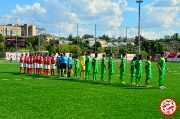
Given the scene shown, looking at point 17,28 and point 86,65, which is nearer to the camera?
point 86,65

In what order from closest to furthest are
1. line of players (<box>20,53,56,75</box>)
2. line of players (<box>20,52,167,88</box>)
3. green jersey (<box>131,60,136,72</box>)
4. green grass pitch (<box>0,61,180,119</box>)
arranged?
green grass pitch (<box>0,61,180,119</box>)
line of players (<box>20,52,167,88</box>)
green jersey (<box>131,60,136,72</box>)
line of players (<box>20,53,56,75</box>)

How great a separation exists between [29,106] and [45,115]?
1723mm

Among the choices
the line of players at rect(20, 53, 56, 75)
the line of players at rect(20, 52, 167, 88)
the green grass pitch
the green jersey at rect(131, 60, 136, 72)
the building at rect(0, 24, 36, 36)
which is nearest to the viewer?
the green grass pitch

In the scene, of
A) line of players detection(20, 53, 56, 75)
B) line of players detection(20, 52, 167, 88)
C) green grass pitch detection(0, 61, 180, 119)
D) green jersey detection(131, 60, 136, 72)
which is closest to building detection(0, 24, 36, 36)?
line of players detection(20, 53, 56, 75)

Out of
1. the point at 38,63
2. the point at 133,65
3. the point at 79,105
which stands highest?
the point at 133,65

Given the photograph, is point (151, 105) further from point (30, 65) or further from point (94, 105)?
point (30, 65)

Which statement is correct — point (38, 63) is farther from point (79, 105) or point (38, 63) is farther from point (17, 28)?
point (17, 28)

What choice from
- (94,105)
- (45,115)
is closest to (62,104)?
(94,105)

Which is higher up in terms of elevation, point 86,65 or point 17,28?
point 17,28

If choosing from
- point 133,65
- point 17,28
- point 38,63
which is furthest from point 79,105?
point 17,28

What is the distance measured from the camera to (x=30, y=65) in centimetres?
2950

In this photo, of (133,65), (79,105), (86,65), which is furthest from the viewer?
(86,65)

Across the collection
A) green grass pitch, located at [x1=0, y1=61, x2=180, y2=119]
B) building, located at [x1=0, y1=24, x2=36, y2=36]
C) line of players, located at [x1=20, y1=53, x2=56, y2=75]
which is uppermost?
building, located at [x1=0, y1=24, x2=36, y2=36]

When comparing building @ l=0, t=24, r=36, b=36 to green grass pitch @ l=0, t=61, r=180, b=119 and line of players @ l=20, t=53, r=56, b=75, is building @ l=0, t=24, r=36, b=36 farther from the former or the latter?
green grass pitch @ l=0, t=61, r=180, b=119
